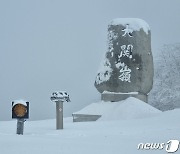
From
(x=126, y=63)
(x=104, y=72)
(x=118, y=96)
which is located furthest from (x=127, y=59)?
(x=118, y=96)

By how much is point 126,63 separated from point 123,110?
2966 mm

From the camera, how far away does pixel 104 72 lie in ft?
59.1

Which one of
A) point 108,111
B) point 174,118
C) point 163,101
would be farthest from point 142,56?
point 163,101

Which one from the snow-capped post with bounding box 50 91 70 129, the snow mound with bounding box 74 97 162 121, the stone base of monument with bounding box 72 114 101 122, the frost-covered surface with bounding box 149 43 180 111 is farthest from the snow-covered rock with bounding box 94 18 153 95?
the frost-covered surface with bounding box 149 43 180 111

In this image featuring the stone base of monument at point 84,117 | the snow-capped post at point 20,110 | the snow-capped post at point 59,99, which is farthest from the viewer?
the stone base of monument at point 84,117

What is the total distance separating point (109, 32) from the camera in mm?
18250

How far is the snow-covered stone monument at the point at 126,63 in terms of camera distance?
17422mm

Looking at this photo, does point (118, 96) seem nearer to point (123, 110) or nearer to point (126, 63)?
point (126, 63)

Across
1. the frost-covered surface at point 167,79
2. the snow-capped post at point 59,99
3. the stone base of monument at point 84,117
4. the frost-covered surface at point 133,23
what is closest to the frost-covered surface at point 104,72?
the frost-covered surface at point 133,23

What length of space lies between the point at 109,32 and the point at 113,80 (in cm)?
261

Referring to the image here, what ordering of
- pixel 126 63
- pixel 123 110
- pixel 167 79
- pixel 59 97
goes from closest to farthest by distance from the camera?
1. pixel 59 97
2. pixel 123 110
3. pixel 126 63
4. pixel 167 79

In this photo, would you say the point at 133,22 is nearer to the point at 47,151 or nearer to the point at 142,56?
the point at 142,56

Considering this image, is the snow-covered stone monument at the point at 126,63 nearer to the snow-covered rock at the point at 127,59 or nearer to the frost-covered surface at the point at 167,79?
the snow-covered rock at the point at 127,59

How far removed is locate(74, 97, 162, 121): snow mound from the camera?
583 inches
